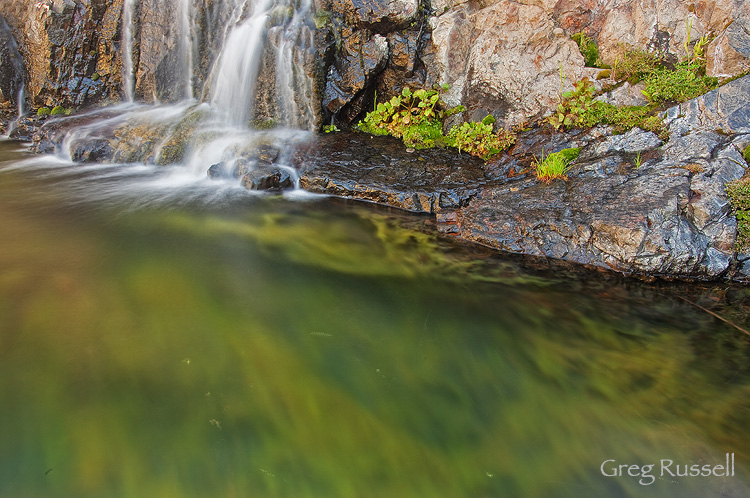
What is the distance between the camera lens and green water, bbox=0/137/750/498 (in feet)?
10.4

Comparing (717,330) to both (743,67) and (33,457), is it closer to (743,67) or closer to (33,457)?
(743,67)

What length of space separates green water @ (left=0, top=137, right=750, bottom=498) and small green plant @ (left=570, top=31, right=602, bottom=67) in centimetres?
536

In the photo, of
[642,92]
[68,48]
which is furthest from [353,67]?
[68,48]

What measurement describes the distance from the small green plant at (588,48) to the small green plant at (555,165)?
2.42 m

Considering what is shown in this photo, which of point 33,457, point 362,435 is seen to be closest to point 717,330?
point 362,435

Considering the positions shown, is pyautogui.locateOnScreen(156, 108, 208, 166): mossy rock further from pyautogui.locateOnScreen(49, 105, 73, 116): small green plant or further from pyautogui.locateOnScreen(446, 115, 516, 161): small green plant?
pyautogui.locateOnScreen(446, 115, 516, 161): small green plant

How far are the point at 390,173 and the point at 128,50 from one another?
953 centimetres

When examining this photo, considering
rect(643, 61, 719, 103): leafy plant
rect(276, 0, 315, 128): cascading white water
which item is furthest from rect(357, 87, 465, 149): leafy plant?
rect(643, 61, 719, 103): leafy plant

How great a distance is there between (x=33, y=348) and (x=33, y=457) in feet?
4.50

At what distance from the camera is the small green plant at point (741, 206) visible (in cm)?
570

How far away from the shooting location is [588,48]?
352 inches

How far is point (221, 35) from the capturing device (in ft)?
38.8

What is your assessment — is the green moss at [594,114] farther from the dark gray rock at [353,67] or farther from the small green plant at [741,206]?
the dark gray rock at [353,67]
